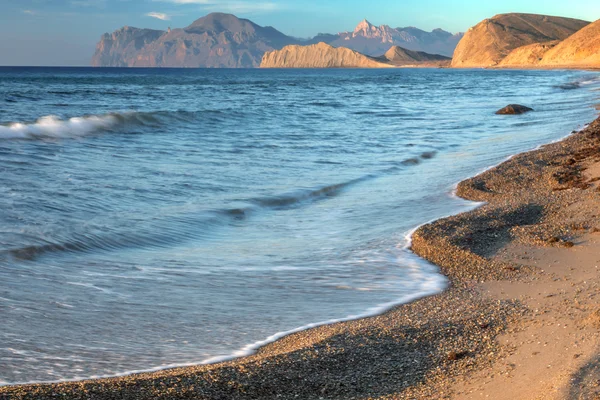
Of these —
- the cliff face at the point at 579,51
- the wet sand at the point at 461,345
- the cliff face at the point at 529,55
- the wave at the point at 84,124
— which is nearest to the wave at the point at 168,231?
the wet sand at the point at 461,345

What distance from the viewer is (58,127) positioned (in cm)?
2112

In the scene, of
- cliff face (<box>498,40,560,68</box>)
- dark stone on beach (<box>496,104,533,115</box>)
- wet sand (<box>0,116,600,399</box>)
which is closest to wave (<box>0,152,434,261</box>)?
wet sand (<box>0,116,600,399</box>)

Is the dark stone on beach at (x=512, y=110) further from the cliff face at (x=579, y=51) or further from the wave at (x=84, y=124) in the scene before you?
the cliff face at (x=579, y=51)

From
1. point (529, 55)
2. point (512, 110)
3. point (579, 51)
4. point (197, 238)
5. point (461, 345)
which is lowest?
point (197, 238)

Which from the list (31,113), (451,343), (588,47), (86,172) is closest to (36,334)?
(451,343)

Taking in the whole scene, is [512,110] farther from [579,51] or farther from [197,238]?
[579,51]

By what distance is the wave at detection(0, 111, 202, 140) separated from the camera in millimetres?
19500

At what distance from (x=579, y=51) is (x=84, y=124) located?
12946cm

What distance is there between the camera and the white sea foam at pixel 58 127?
19.2 metres

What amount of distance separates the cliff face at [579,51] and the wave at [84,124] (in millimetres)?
108235

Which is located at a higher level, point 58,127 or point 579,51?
point 579,51

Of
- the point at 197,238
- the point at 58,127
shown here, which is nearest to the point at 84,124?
the point at 58,127

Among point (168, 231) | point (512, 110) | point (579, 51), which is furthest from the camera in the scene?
point (579, 51)

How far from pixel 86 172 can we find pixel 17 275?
6.82 metres
